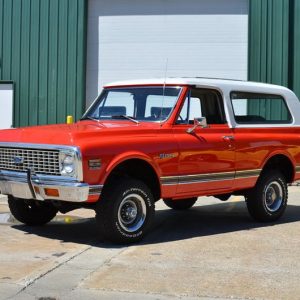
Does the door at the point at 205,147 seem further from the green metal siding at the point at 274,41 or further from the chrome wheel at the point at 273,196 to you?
the green metal siding at the point at 274,41

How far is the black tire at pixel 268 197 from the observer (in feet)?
29.4

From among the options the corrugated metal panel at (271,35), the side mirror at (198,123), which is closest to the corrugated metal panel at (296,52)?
the corrugated metal panel at (271,35)

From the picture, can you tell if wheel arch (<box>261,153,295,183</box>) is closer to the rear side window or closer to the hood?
the rear side window

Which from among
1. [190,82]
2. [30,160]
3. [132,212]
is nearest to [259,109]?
[190,82]

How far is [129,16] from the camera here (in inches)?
668

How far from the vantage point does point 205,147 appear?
314 inches

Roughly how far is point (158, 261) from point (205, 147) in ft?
6.77

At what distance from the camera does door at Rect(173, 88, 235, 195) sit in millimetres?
7777

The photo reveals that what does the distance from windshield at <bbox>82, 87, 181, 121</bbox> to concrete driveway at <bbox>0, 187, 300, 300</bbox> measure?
1.59 metres

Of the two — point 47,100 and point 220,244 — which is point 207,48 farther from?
point 220,244

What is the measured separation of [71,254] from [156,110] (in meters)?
2.30

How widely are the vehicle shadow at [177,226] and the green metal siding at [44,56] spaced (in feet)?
24.8

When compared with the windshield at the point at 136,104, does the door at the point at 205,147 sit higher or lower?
lower

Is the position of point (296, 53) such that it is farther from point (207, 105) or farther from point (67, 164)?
point (67, 164)
